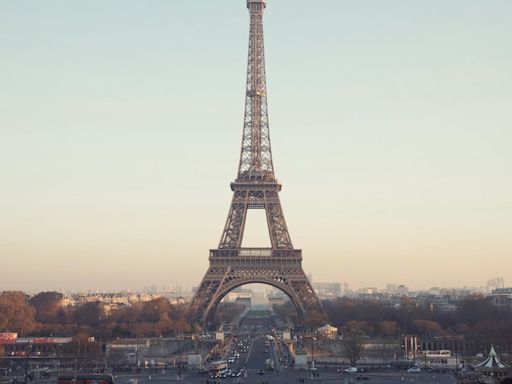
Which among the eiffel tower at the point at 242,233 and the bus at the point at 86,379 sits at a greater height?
the eiffel tower at the point at 242,233

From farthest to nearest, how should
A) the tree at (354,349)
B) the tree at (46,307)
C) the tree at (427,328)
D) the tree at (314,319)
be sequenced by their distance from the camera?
the tree at (46,307) → the tree at (427,328) → the tree at (314,319) → the tree at (354,349)

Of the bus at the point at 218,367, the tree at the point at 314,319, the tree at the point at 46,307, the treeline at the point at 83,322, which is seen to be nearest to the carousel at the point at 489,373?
the bus at the point at 218,367

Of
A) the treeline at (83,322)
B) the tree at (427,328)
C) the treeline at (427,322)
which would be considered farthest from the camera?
the treeline at (83,322)

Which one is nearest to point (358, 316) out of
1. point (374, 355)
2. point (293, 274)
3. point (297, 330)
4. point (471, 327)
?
point (297, 330)

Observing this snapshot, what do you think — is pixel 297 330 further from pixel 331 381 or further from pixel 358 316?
pixel 331 381

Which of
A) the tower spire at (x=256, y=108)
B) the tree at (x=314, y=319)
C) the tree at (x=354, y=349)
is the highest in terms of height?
Answer: the tower spire at (x=256, y=108)

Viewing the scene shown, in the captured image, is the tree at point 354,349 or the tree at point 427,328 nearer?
the tree at point 354,349

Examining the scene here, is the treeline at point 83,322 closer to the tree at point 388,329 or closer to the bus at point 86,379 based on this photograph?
the tree at point 388,329
